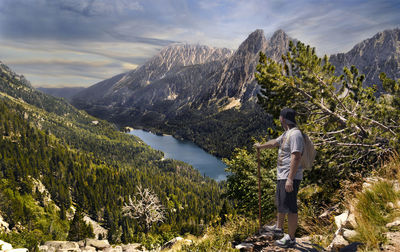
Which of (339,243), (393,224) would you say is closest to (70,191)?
(339,243)

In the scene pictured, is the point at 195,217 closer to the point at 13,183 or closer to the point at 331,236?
the point at 13,183

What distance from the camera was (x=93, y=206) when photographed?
13775 cm

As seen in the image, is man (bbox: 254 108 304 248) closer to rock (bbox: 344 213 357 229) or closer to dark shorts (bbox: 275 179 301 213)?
dark shorts (bbox: 275 179 301 213)

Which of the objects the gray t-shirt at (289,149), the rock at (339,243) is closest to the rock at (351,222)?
the rock at (339,243)

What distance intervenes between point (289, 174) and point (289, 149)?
61 cm

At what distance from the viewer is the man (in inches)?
202

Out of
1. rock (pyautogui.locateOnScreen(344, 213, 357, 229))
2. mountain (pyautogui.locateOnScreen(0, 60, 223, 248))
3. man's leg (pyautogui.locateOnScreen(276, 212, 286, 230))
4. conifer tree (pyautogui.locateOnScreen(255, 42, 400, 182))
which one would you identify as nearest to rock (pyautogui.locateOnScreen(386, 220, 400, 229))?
rock (pyautogui.locateOnScreen(344, 213, 357, 229))

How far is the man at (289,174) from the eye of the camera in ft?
16.8

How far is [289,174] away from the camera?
517 centimetres

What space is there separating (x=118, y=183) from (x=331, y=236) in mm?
172806

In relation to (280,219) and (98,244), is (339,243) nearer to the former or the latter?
(280,219)

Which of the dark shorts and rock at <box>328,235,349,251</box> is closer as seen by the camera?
rock at <box>328,235,349,251</box>

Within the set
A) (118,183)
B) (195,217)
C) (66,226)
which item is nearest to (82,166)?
(118,183)

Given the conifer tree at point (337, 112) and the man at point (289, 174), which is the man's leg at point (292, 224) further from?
the conifer tree at point (337, 112)
